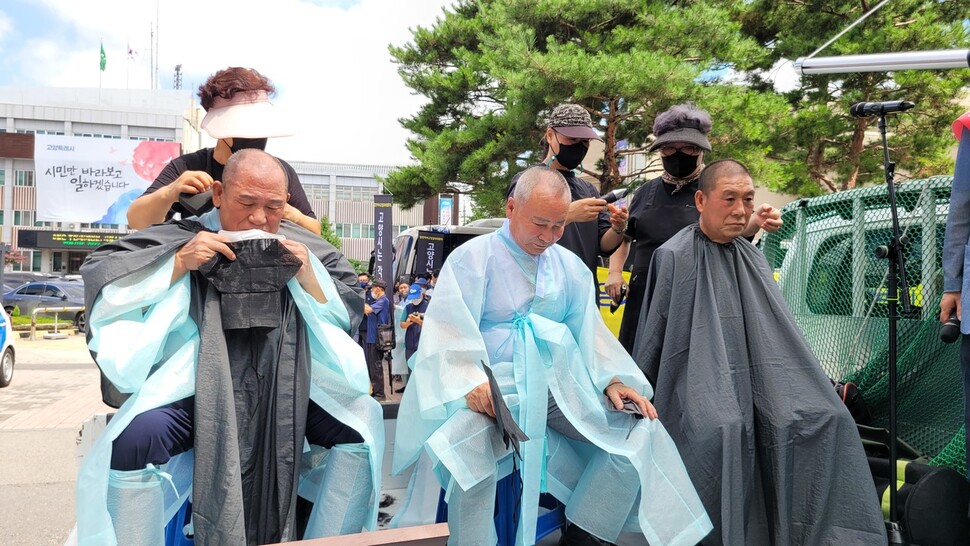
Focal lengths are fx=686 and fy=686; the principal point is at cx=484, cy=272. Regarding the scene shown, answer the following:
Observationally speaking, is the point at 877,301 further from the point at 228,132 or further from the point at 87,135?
the point at 87,135

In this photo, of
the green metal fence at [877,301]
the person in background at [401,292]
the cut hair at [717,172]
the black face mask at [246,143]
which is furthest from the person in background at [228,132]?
the person in background at [401,292]

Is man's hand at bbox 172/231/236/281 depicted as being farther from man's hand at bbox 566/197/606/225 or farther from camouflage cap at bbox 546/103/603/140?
camouflage cap at bbox 546/103/603/140

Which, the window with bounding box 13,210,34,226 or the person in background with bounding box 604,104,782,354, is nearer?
the person in background with bounding box 604,104,782,354

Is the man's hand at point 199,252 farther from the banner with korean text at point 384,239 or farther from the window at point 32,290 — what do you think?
the window at point 32,290

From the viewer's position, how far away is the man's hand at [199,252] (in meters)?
2.34

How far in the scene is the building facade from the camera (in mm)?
42188

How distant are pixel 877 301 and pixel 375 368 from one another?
780 cm

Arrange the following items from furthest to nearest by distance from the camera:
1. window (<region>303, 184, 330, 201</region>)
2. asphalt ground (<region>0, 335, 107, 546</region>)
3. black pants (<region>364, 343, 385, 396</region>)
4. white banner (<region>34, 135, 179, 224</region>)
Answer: window (<region>303, 184, 330, 201</region>), white banner (<region>34, 135, 179, 224</region>), black pants (<region>364, 343, 385, 396</region>), asphalt ground (<region>0, 335, 107, 546</region>)

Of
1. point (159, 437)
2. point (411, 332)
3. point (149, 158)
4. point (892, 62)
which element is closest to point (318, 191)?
point (149, 158)

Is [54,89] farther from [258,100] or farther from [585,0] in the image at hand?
[258,100]

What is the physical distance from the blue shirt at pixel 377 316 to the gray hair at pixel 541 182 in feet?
27.3

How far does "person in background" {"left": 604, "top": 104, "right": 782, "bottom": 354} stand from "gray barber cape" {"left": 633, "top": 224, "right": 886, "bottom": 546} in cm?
35

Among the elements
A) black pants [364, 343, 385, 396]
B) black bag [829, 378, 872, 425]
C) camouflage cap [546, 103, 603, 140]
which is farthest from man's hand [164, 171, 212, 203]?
black pants [364, 343, 385, 396]

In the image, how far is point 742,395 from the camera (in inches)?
114
